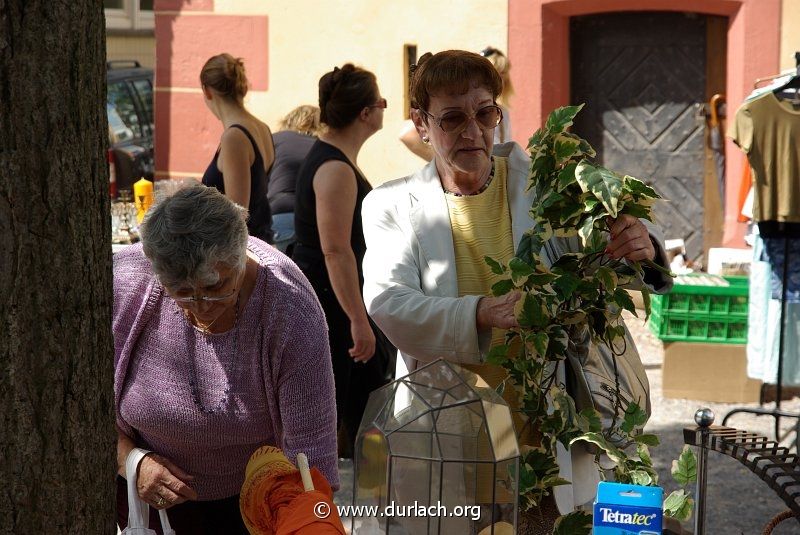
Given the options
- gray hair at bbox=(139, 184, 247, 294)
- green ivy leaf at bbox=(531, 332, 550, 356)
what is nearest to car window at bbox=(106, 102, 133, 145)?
gray hair at bbox=(139, 184, 247, 294)

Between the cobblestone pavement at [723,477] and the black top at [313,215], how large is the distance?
1.05 metres

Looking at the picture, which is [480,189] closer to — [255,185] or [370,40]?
[255,185]

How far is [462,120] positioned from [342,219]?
5.36 feet

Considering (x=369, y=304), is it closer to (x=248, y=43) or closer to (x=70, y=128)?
(x=70, y=128)

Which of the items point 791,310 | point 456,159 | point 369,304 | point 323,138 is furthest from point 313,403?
point 791,310

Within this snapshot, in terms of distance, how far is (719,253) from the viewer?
22.6 feet

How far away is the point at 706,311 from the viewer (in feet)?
20.8

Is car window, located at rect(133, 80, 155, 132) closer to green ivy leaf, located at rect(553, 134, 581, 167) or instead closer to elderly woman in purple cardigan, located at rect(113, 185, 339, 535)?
elderly woman in purple cardigan, located at rect(113, 185, 339, 535)

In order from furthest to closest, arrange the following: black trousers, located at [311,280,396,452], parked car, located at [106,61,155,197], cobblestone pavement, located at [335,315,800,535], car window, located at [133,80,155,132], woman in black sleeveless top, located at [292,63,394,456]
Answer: car window, located at [133,80,155,132] → parked car, located at [106,61,155,197] → cobblestone pavement, located at [335,315,800,535] → black trousers, located at [311,280,396,452] → woman in black sleeveless top, located at [292,63,394,456]

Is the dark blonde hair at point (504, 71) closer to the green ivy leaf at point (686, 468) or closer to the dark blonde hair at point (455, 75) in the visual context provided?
the dark blonde hair at point (455, 75)

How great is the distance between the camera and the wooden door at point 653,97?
8.54m

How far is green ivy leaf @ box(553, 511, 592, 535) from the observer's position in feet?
6.37

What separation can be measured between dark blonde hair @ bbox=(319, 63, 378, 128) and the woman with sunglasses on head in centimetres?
155

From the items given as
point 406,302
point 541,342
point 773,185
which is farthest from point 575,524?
→ point 773,185
